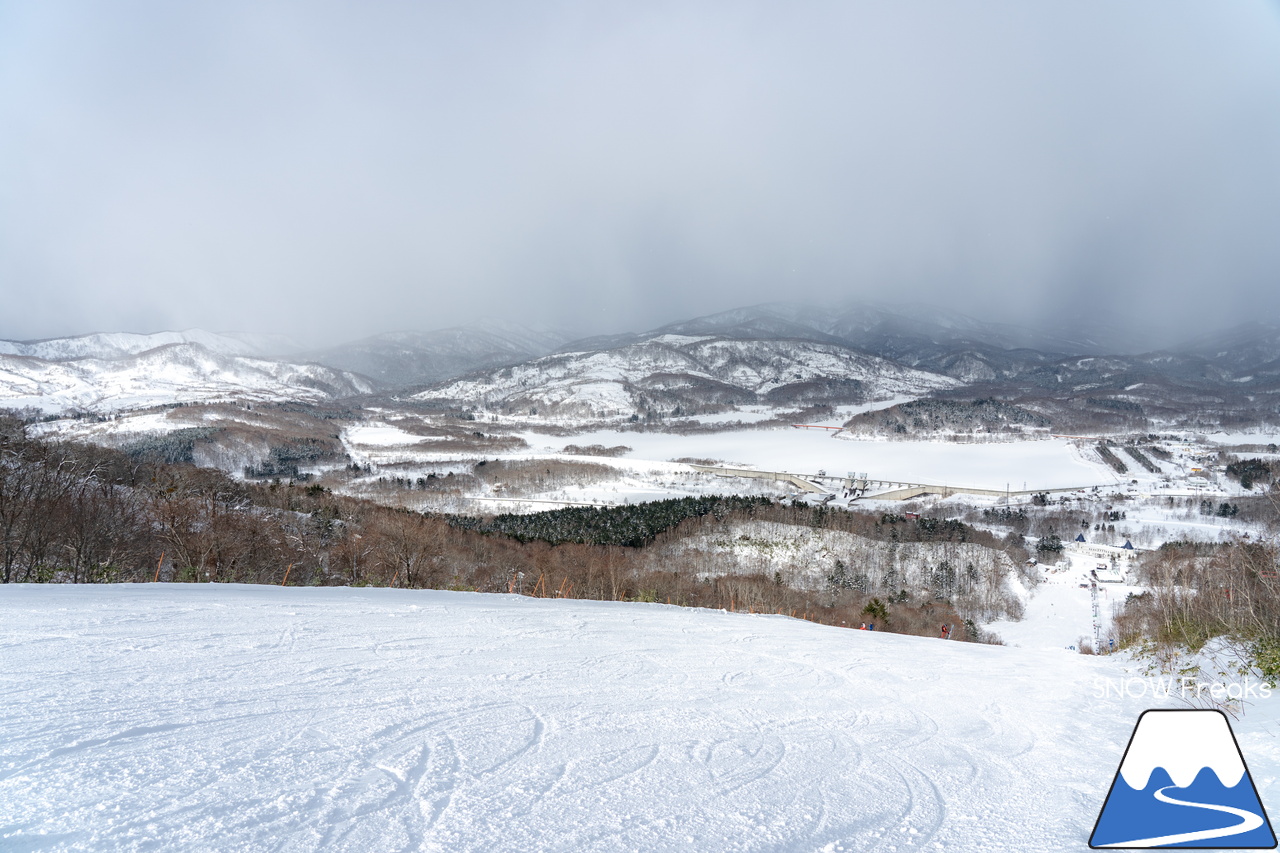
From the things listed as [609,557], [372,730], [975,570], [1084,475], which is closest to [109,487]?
[372,730]

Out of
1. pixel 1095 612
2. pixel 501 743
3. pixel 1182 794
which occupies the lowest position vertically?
pixel 1095 612

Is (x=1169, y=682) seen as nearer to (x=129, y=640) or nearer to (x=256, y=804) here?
(x=256, y=804)

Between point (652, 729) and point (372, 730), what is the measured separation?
1811mm

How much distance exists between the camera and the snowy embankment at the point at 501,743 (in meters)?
2.62

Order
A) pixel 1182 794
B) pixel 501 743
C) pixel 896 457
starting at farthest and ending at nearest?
pixel 896 457
pixel 501 743
pixel 1182 794

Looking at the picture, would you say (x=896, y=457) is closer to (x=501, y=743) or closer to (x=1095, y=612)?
(x=1095, y=612)

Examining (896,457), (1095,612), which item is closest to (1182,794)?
(1095,612)

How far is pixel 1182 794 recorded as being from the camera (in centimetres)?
261

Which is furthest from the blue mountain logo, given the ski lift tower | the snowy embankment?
Result: the ski lift tower

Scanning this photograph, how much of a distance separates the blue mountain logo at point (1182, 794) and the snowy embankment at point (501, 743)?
31cm

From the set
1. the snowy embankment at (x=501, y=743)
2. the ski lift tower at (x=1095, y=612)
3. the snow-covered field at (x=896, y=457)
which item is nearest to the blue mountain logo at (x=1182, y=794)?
the snowy embankment at (x=501, y=743)

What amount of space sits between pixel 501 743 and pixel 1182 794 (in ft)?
11.1

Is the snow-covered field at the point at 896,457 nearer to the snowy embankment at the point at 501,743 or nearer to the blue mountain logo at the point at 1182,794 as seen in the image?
the snowy embankment at the point at 501,743

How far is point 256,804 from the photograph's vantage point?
2.62m
